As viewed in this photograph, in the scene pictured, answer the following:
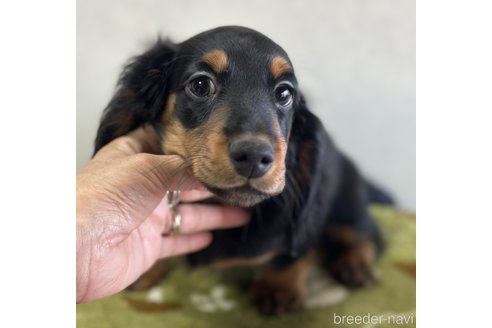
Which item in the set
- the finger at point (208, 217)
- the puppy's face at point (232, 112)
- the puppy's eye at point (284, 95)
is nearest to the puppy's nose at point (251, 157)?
the puppy's face at point (232, 112)

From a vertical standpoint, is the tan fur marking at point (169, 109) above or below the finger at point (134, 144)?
above

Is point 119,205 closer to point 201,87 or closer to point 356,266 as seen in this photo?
point 201,87

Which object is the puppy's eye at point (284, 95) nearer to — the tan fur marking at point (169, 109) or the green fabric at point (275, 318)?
the tan fur marking at point (169, 109)

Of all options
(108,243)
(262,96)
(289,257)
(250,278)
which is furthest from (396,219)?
(108,243)

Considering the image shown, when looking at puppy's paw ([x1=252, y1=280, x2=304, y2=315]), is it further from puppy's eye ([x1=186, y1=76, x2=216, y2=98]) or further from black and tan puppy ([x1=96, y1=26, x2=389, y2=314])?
puppy's eye ([x1=186, y1=76, x2=216, y2=98])

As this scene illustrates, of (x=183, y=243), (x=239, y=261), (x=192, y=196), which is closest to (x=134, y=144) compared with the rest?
(x=192, y=196)
